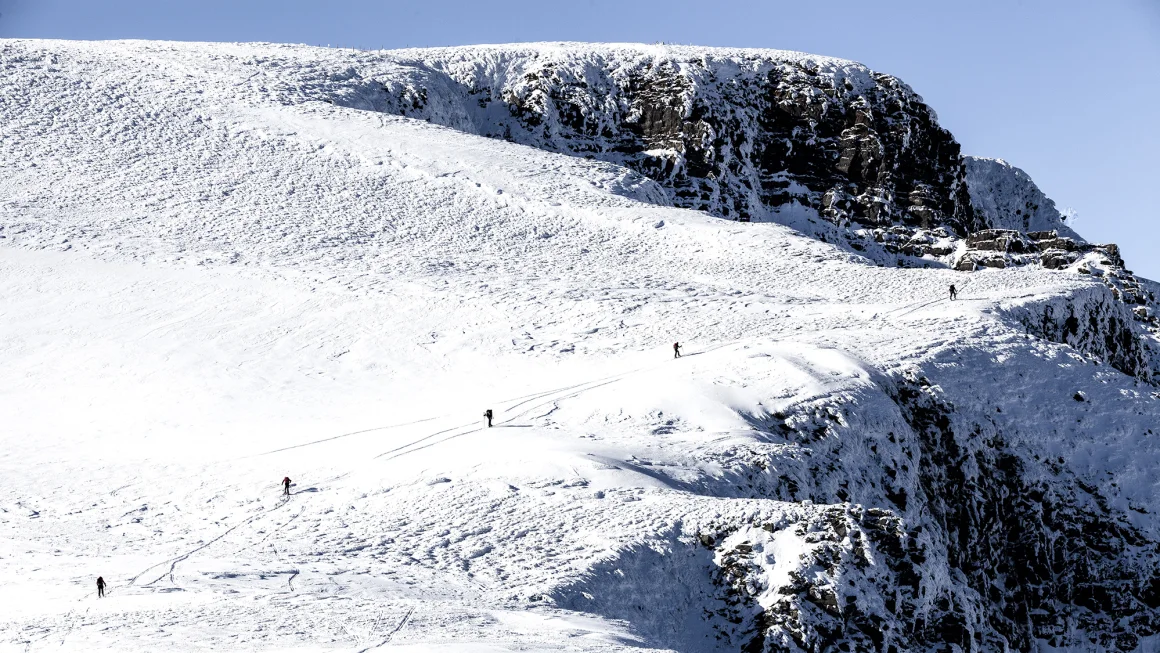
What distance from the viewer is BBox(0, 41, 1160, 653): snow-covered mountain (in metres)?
32.0

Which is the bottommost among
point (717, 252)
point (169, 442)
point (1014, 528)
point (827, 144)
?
point (1014, 528)

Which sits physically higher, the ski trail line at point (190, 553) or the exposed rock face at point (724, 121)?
the exposed rock face at point (724, 121)

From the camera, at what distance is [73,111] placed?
80.6 meters

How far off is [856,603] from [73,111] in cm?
6713

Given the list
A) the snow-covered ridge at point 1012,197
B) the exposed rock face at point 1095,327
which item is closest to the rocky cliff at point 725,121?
the exposed rock face at point 1095,327

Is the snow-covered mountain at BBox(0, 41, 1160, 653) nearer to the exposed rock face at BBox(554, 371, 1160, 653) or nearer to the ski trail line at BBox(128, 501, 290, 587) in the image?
the exposed rock face at BBox(554, 371, 1160, 653)

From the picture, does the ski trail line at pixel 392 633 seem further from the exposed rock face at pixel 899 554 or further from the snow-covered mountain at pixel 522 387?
the exposed rock face at pixel 899 554

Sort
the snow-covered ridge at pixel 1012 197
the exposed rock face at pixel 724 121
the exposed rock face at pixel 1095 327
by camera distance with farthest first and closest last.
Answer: the snow-covered ridge at pixel 1012 197, the exposed rock face at pixel 724 121, the exposed rock face at pixel 1095 327

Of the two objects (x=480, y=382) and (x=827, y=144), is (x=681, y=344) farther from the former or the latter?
(x=827, y=144)

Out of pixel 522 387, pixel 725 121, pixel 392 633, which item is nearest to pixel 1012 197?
pixel 725 121

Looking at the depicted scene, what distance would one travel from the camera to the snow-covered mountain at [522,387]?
32.0 meters

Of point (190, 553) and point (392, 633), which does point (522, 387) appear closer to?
point (190, 553)

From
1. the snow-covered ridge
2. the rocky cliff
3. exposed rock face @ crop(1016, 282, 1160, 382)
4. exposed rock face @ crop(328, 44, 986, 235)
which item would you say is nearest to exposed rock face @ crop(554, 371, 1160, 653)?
exposed rock face @ crop(1016, 282, 1160, 382)

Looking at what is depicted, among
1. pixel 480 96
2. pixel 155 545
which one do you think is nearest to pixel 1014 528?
pixel 155 545
